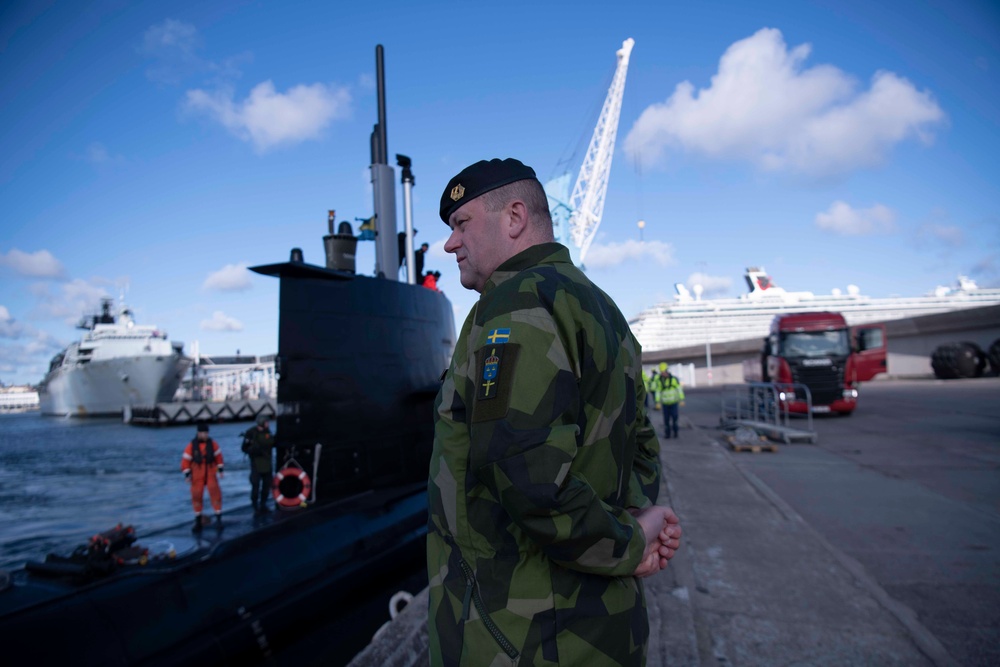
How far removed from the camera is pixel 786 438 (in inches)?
432

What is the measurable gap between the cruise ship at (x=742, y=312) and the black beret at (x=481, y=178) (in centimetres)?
4938

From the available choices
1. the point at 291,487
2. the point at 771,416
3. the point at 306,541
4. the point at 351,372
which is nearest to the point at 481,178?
the point at 306,541

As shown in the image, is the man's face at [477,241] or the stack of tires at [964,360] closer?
the man's face at [477,241]

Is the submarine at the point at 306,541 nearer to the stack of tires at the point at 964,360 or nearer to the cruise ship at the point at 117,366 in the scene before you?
the stack of tires at the point at 964,360

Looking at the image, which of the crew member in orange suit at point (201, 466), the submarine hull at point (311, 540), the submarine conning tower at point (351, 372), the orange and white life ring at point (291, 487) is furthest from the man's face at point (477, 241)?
the crew member in orange suit at point (201, 466)

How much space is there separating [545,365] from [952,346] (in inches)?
1205

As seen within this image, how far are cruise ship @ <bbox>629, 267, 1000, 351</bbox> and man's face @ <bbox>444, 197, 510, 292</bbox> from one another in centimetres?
4938

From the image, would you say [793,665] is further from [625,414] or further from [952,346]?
[952,346]

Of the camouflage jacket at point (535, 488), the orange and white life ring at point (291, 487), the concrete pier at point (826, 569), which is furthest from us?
the orange and white life ring at point (291, 487)

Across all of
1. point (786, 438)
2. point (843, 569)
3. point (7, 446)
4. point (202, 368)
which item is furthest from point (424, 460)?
point (202, 368)

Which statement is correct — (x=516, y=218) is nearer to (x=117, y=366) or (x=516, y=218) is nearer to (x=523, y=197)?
(x=523, y=197)

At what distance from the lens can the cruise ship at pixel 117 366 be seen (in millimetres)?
49469

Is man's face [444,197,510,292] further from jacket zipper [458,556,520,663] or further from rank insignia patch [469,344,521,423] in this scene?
jacket zipper [458,556,520,663]

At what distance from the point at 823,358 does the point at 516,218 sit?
52.2 ft
